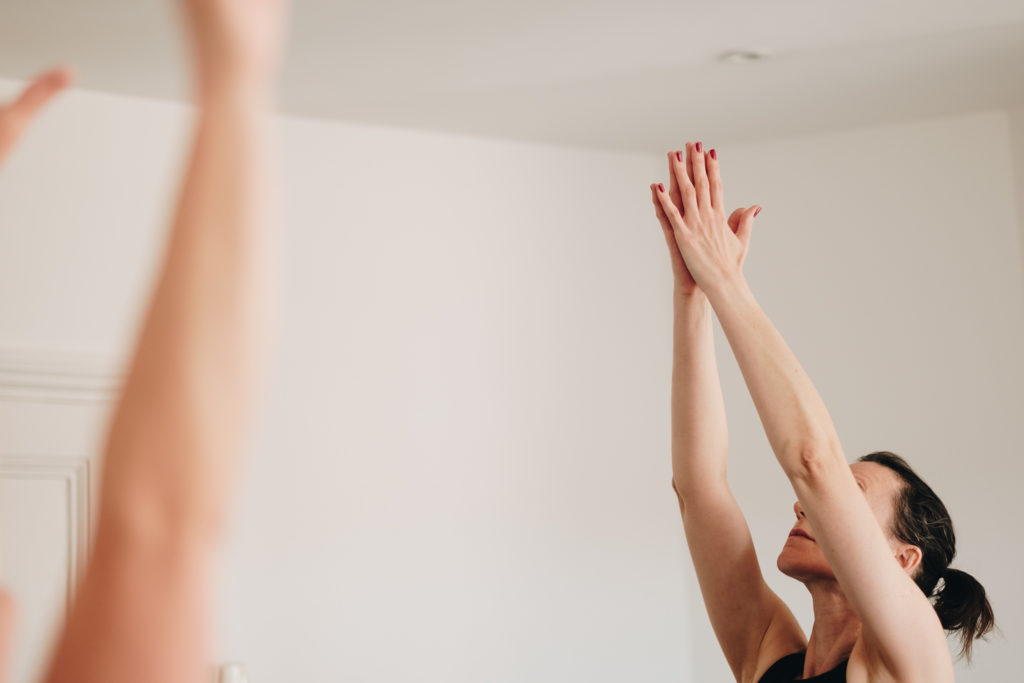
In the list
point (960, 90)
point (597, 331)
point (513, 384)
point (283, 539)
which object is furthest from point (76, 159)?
point (960, 90)

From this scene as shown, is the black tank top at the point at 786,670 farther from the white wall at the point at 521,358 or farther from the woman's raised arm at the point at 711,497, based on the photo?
the white wall at the point at 521,358

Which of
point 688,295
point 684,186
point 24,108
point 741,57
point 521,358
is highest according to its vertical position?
point 741,57

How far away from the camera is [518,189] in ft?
10.8

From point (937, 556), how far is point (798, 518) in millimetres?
216

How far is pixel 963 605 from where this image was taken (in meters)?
1.72

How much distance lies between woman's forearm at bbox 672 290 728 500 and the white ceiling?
1.04 meters

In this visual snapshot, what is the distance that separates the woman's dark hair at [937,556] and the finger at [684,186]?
552 mm

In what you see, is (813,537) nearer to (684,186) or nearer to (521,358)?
(684,186)

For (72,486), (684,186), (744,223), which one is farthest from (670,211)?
(72,486)

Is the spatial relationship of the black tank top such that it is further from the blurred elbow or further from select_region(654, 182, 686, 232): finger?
select_region(654, 182, 686, 232): finger

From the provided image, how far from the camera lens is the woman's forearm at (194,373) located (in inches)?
13.6

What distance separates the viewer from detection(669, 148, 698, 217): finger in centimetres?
158

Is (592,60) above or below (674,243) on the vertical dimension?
above

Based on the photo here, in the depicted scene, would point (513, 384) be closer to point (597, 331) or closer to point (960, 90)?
point (597, 331)
